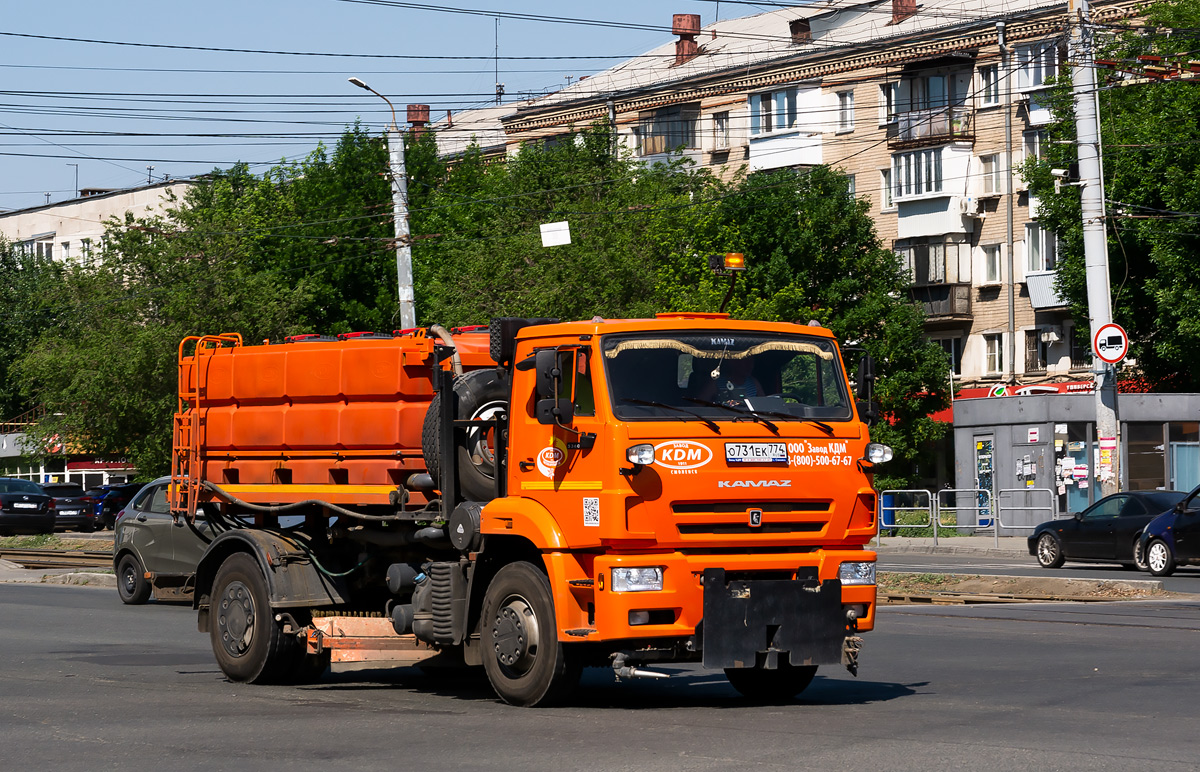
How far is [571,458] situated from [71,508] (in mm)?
43293

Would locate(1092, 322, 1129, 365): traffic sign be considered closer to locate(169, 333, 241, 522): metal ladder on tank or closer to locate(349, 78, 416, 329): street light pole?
locate(349, 78, 416, 329): street light pole

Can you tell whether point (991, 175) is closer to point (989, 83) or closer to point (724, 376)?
point (989, 83)

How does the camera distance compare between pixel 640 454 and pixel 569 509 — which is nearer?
pixel 640 454

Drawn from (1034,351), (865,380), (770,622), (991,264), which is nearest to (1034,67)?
(991,264)

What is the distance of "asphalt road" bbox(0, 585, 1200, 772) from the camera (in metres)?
8.39

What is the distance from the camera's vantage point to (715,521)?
33.2ft

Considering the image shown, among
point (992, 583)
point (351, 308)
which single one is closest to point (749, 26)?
point (351, 308)

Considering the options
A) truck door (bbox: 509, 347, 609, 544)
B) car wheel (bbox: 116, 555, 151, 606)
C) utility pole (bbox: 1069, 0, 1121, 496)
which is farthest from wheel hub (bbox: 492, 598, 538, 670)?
utility pole (bbox: 1069, 0, 1121, 496)

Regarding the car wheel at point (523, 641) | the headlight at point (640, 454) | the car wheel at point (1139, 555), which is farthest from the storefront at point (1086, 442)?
the headlight at point (640, 454)

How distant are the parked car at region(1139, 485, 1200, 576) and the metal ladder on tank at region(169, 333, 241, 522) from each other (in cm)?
1600

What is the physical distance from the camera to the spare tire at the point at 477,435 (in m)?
11.1

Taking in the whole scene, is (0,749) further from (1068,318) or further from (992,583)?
(1068,318)

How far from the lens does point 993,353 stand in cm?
5731

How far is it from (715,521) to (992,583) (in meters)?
13.2
